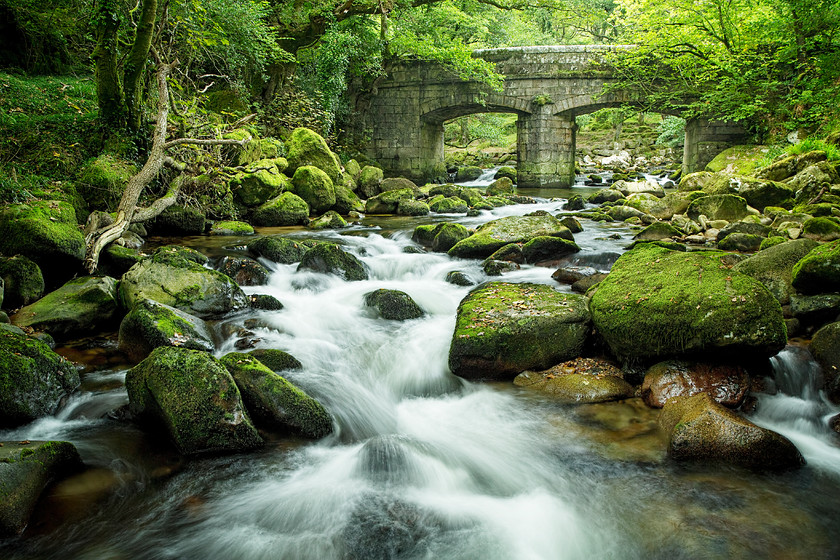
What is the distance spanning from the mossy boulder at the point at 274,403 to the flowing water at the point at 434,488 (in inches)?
4.6

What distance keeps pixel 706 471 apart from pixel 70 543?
3.53 meters

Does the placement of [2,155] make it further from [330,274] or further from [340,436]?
[340,436]

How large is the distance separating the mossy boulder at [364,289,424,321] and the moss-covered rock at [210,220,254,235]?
492 cm

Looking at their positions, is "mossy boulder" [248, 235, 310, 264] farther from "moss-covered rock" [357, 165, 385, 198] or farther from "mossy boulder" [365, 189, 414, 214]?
"moss-covered rock" [357, 165, 385, 198]

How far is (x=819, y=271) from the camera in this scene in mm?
4371

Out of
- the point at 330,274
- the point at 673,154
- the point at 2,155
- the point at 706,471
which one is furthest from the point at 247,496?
the point at 673,154

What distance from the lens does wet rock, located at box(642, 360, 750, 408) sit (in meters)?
3.70

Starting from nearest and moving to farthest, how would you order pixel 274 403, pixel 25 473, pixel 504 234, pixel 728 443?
pixel 25 473, pixel 728 443, pixel 274 403, pixel 504 234

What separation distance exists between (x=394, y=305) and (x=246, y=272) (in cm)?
224

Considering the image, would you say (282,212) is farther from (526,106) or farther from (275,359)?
(526,106)

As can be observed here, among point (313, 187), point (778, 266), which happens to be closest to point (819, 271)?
point (778, 266)

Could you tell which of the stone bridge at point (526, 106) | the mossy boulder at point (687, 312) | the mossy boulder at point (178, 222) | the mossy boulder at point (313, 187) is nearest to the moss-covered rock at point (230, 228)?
the mossy boulder at point (178, 222)

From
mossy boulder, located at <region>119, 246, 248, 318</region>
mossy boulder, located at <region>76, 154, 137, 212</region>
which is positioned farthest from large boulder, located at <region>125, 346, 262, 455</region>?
mossy boulder, located at <region>76, 154, 137, 212</region>

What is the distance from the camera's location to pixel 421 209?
13.3m
